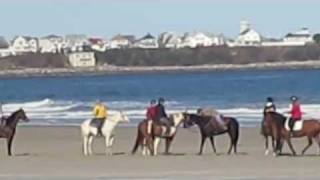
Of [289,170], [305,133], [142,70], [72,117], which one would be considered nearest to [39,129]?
[72,117]

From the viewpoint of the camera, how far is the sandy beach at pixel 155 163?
24.6 metres

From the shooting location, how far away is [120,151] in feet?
111

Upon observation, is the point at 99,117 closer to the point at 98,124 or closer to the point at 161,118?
the point at 98,124

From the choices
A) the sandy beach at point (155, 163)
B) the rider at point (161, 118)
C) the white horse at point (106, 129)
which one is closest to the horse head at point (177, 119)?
the rider at point (161, 118)

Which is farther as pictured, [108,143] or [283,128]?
[108,143]

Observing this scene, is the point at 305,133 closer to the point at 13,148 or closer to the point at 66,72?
the point at 13,148

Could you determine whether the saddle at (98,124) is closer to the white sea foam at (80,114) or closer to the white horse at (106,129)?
the white horse at (106,129)

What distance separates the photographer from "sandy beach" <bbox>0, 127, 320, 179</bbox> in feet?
80.7

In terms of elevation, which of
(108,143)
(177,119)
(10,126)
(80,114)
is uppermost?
(177,119)

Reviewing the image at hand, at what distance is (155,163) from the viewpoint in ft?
93.0

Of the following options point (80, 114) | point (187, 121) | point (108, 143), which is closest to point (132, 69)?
point (80, 114)

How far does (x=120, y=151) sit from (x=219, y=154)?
3682 millimetres

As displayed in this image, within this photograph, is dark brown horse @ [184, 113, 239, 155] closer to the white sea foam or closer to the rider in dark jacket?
the rider in dark jacket

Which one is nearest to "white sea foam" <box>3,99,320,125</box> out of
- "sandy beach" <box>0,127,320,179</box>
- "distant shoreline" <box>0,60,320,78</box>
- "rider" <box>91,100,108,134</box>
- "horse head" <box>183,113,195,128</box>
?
"sandy beach" <box>0,127,320,179</box>
